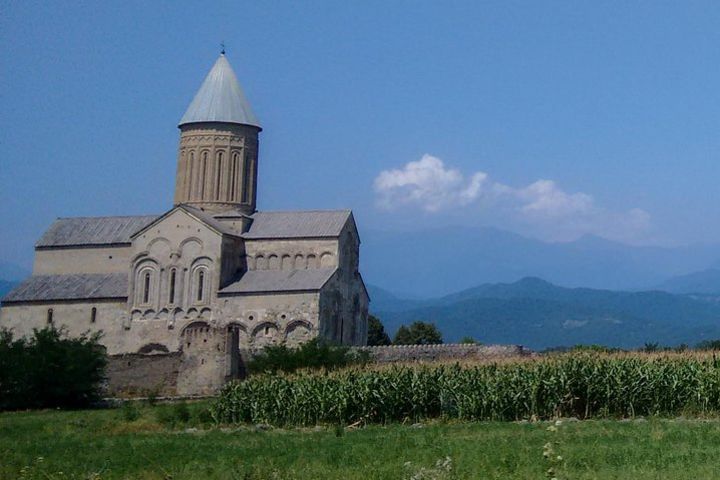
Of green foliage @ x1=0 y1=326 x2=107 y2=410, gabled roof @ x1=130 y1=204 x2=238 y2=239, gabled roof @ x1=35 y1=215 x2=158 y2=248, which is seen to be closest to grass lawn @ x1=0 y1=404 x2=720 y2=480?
green foliage @ x1=0 y1=326 x2=107 y2=410

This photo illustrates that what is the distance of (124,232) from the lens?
48625mm

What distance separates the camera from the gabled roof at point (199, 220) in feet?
148

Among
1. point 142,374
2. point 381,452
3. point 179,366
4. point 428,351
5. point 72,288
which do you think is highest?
point 72,288

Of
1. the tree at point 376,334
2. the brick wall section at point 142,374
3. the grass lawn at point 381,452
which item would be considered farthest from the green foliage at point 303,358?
the tree at point 376,334

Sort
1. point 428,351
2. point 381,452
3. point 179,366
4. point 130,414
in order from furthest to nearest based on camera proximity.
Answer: point 428,351, point 179,366, point 130,414, point 381,452

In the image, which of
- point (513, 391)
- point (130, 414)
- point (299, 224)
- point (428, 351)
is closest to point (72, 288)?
point (299, 224)

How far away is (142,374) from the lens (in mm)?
37594

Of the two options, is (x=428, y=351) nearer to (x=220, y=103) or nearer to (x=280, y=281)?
(x=280, y=281)

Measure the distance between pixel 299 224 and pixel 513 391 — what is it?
2418 centimetres

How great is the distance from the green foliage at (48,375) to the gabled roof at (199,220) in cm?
1227

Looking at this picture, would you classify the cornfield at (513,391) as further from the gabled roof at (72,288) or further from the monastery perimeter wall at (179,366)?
the gabled roof at (72,288)

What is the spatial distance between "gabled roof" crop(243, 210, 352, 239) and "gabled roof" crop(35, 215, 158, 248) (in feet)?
16.2

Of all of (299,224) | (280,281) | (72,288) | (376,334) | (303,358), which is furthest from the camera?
(376,334)

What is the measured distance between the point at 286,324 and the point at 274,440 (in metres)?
23.0
